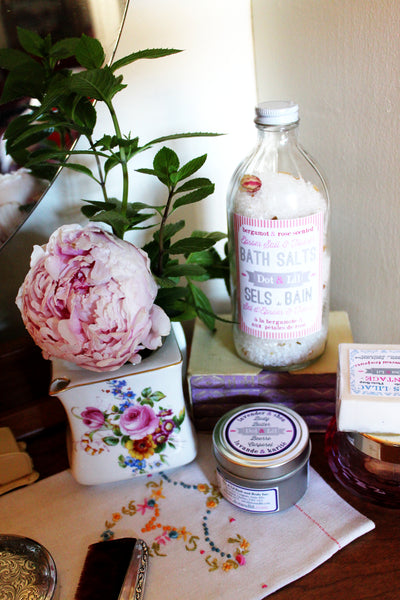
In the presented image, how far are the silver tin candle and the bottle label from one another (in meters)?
0.08

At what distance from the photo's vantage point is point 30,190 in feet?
1.62

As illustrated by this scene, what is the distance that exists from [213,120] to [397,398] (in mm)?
338

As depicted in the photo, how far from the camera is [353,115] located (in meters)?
0.49

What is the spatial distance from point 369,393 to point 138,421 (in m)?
0.18

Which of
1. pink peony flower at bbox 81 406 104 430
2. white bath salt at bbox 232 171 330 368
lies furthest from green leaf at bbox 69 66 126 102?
pink peony flower at bbox 81 406 104 430

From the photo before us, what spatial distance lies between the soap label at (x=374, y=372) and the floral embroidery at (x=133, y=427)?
0.15 m

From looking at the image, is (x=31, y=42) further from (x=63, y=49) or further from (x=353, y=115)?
(x=353, y=115)

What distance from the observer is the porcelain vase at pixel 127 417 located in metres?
0.44

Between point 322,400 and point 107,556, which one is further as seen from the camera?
point 322,400

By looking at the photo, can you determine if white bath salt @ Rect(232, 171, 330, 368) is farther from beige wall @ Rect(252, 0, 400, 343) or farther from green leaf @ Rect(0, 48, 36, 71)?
green leaf @ Rect(0, 48, 36, 71)

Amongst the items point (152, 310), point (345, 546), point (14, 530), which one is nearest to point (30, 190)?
point (152, 310)

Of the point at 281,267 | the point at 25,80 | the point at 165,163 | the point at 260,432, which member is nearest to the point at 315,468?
the point at 260,432

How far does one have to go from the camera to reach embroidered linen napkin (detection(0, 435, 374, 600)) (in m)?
0.39

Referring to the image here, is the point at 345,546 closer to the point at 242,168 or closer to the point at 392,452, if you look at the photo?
the point at 392,452
